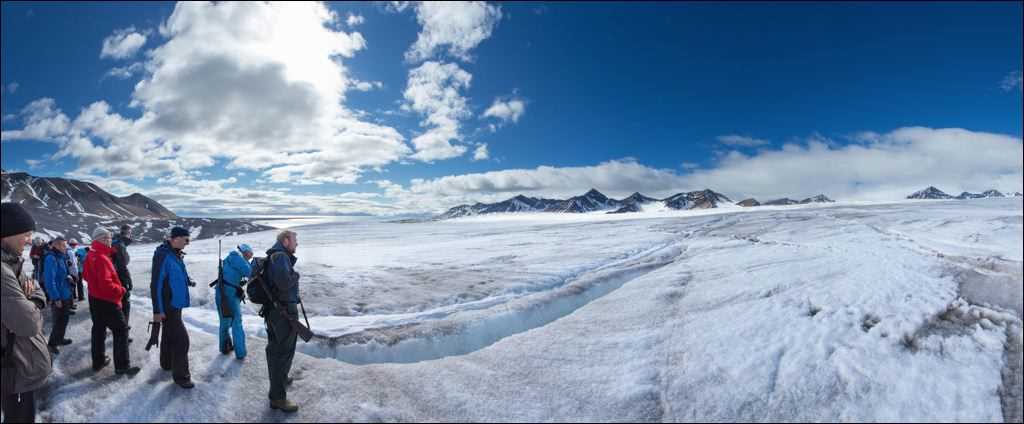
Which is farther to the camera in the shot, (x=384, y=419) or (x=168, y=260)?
(x=168, y=260)

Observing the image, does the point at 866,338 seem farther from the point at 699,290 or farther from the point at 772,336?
the point at 699,290

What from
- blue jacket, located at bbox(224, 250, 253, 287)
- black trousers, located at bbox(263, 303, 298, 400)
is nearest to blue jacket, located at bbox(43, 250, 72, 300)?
blue jacket, located at bbox(224, 250, 253, 287)

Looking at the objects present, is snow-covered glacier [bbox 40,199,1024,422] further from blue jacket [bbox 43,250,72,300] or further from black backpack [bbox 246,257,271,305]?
black backpack [bbox 246,257,271,305]

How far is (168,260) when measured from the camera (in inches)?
254

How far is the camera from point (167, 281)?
6.38 metres

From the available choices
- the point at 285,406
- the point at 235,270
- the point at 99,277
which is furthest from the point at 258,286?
the point at 99,277

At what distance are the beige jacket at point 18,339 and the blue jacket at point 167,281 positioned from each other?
1494 mm

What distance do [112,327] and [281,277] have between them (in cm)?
357

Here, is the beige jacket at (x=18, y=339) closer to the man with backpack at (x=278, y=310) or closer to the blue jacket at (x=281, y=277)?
the man with backpack at (x=278, y=310)

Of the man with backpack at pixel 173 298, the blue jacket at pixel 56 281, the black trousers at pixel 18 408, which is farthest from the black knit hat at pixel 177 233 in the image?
the blue jacket at pixel 56 281

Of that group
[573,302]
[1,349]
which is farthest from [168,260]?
[573,302]

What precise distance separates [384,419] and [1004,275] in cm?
1217

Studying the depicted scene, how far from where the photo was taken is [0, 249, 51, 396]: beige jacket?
4.34 m

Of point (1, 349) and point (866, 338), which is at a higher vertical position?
point (1, 349)
